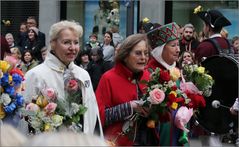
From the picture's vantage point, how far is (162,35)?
7.45 metres

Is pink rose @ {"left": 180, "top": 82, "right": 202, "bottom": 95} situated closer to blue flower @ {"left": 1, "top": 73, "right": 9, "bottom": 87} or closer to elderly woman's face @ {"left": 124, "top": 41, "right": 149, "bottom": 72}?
elderly woman's face @ {"left": 124, "top": 41, "right": 149, "bottom": 72}

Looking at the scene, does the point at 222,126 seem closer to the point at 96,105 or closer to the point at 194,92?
the point at 194,92

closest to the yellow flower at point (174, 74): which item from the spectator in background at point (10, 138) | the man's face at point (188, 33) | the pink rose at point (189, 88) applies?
the pink rose at point (189, 88)

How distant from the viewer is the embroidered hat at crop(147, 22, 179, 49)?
24.3 feet

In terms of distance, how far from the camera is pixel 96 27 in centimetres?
2031

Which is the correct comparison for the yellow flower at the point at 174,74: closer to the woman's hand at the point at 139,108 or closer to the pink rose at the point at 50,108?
the woman's hand at the point at 139,108

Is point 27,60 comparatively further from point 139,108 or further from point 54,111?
point 54,111

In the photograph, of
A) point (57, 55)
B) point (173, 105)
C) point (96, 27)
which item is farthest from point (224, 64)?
point (96, 27)

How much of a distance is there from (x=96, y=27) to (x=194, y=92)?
13.3m

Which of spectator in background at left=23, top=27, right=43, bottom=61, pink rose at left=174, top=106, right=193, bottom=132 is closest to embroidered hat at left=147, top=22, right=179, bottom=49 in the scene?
pink rose at left=174, top=106, right=193, bottom=132

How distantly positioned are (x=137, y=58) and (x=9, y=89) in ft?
3.78

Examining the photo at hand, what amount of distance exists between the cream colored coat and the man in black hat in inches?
141

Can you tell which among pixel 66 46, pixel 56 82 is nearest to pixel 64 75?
pixel 56 82

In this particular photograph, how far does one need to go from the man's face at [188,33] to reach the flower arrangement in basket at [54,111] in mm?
7724
